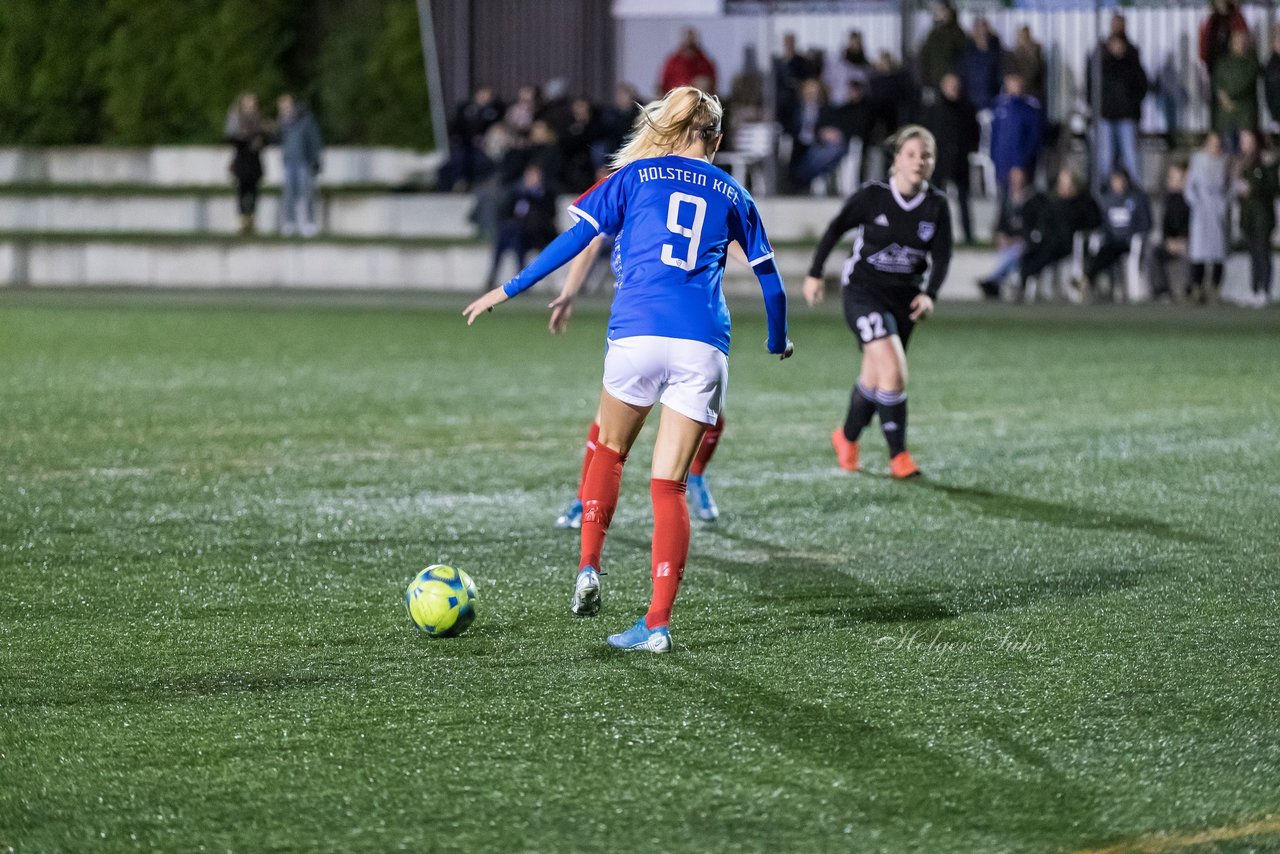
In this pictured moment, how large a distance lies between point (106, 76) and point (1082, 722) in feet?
108

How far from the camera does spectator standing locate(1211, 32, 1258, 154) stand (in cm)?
2272

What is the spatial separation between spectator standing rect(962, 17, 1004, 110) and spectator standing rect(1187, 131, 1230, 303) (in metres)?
2.76

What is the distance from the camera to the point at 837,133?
2539 centimetres

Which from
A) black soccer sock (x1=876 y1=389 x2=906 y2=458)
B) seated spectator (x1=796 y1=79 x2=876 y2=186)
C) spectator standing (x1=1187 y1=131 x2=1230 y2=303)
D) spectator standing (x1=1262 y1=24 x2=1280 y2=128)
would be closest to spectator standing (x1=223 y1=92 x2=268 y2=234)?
seated spectator (x1=796 y1=79 x2=876 y2=186)

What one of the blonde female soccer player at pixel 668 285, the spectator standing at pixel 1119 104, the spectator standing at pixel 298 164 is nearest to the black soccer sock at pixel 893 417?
the blonde female soccer player at pixel 668 285

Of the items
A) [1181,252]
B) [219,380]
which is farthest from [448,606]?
[1181,252]

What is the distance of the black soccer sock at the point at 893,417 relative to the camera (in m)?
10.4

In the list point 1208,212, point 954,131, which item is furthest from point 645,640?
point 954,131

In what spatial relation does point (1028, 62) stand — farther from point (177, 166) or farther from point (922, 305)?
point (177, 166)

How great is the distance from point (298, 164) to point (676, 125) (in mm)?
23851

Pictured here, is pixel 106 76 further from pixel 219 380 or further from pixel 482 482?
pixel 482 482

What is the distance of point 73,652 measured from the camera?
617cm

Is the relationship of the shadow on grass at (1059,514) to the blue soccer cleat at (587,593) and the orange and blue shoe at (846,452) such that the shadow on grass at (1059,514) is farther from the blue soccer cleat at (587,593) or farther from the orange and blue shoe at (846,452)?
the blue soccer cleat at (587,593)

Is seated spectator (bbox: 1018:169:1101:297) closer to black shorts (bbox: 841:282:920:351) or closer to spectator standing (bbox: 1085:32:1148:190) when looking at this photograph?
spectator standing (bbox: 1085:32:1148:190)
